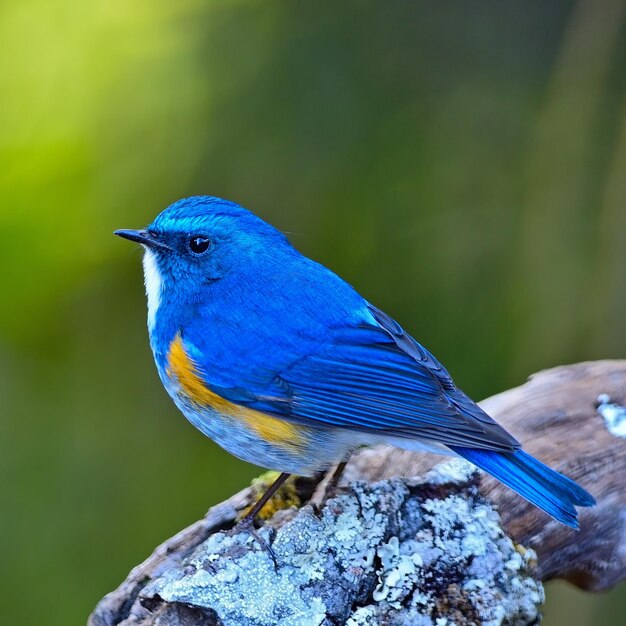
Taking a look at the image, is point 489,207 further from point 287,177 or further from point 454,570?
point 454,570

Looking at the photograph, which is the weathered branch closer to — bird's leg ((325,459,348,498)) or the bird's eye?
bird's leg ((325,459,348,498))

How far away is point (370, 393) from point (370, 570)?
618mm

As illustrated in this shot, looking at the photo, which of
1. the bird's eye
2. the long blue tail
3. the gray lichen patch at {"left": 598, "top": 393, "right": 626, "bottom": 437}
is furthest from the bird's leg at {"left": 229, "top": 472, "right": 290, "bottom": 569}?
the gray lichen patch at {"left": 598, "top": 393, "right": 626, "bottom": 437}

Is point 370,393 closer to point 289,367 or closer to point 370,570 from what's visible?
point 289,367

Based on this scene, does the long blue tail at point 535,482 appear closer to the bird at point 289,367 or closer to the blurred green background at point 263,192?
the bird at point 289,367

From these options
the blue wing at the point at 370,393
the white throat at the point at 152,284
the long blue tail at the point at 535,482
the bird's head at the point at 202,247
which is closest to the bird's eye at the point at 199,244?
the bird's head at the point at 202,247

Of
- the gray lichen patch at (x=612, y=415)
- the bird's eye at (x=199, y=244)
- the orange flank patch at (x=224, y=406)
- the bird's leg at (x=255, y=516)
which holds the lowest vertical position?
the bird's leg at (x=255, y=516)

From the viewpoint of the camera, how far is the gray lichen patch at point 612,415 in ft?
12.0

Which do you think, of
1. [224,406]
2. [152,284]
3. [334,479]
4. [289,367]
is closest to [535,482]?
[334,479]

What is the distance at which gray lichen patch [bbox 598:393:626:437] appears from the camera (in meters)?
3.67

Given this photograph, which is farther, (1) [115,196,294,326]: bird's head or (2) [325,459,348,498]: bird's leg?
(1) [115,196,294,326]: bird's head

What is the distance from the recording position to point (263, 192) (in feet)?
16.8

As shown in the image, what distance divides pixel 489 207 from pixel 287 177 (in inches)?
43.5

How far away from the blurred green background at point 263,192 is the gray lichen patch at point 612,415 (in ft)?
3.93
